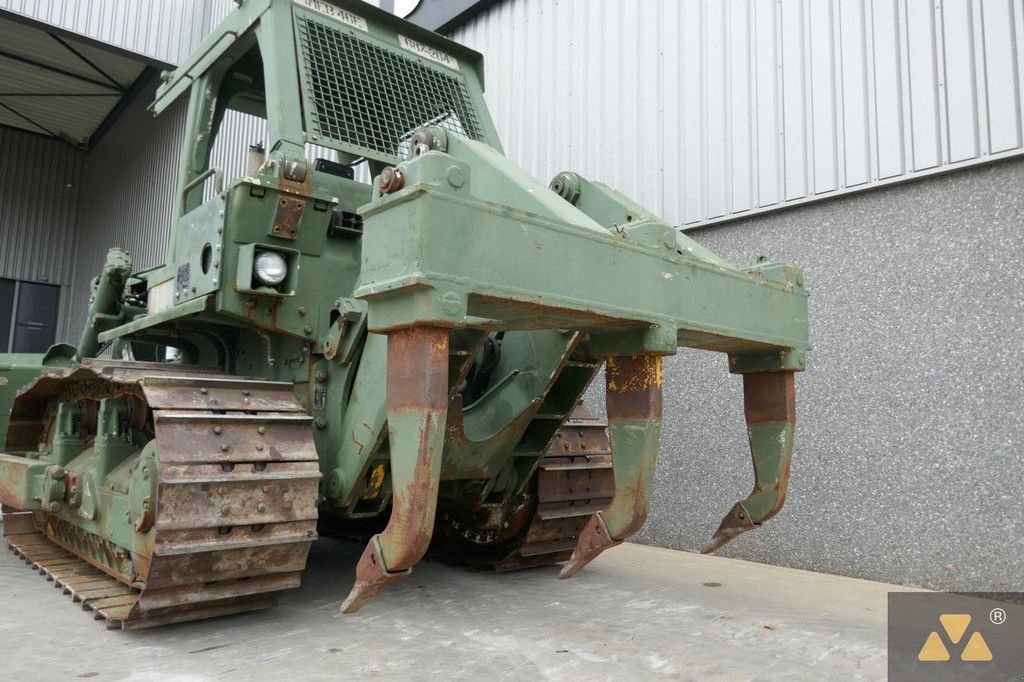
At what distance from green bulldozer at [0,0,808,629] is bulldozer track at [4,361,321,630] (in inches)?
0.4

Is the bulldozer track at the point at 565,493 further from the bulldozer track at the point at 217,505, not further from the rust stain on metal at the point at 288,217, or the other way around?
the rust stain on metal at the point at 288,217

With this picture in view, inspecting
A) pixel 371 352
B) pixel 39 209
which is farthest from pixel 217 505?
pixel 39 209

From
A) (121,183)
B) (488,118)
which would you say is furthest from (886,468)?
(121,183)

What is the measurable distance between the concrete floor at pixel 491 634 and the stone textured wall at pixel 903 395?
0.49 metres

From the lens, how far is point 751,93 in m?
5.52

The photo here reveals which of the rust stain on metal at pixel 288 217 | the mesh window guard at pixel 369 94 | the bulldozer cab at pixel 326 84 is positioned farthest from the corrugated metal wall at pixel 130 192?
the rust stain on metal at pixel 288 217

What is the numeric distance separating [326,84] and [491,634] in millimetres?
2562

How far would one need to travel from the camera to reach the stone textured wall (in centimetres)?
421

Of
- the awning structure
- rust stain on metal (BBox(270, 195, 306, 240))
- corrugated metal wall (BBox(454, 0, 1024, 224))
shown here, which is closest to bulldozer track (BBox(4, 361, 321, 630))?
rust stain on metal (BBox(270, 195, 306, 240))

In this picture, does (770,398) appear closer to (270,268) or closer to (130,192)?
(270,268)

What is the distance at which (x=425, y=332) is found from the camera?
7.32ft

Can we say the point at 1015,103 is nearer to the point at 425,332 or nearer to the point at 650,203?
the point at 650,203

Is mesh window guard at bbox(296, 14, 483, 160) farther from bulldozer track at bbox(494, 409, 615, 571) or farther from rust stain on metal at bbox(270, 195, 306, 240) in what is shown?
bulldozer track at bbox(494, 409, 615, 571)

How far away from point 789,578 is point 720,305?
248 cm
